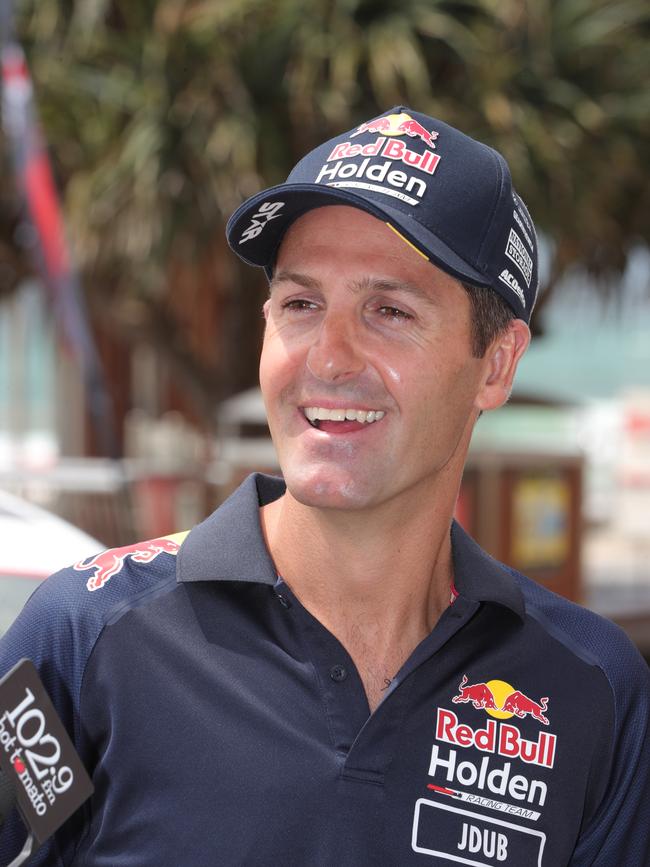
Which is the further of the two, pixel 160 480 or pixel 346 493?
pixel 160 480

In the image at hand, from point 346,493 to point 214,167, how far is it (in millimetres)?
6789

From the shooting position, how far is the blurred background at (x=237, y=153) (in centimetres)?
812

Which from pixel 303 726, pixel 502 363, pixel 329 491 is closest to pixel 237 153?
pixel 502 363

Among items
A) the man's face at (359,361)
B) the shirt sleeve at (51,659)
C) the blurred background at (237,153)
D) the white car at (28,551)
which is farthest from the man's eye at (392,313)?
the blurred background at (237,153)

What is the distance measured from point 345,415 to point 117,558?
0.40m

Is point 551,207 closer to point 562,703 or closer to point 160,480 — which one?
Result: point 160,480

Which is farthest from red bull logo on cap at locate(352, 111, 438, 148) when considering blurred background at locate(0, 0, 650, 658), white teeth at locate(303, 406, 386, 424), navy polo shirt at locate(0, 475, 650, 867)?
blurred background at locate(0, 0, 650, 658)

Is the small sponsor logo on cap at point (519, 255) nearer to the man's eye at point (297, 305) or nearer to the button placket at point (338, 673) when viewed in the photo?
the man's eye at point (297, 305)

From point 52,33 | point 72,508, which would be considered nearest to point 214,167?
point 52,33

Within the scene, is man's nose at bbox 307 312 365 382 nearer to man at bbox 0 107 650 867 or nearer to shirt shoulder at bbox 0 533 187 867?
man at bbox 0 107 650 867

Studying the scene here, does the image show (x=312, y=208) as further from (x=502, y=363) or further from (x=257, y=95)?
(x=257, y=95)

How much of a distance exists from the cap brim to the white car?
66cm

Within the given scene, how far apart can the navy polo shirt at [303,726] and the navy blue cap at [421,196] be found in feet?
1.61

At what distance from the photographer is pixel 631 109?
935 centimetres
